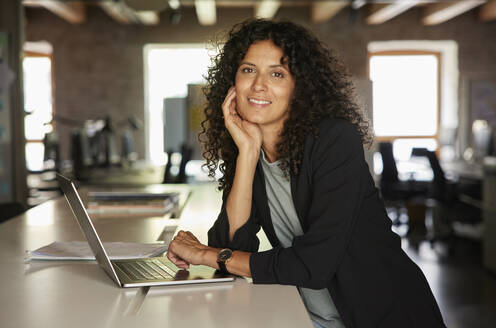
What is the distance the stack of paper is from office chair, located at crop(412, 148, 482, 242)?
399 centimetres

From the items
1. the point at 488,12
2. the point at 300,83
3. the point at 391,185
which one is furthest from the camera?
the point at 488,12

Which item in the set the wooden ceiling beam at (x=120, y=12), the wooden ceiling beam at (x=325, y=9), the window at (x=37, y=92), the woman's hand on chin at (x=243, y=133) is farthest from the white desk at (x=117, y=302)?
the window at (x=37, y=92)

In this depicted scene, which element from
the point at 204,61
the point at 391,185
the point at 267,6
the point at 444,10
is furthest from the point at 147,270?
the point at 444,10

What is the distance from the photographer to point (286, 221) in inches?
61.9

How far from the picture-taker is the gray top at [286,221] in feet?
4.75

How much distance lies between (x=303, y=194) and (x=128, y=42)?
351 inches

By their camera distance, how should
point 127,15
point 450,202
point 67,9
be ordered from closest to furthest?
point 450,202 → point 67,9 → point 127,15

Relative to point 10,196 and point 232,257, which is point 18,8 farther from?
point 232,257

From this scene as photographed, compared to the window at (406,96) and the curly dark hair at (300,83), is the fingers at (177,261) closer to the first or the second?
the curly dark hair at (300,83)

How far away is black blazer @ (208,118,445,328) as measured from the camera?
4.26ft

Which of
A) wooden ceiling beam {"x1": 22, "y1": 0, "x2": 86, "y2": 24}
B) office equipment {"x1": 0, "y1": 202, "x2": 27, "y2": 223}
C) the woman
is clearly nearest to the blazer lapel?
the woman

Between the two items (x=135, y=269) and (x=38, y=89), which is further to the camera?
(x=38, y=89)

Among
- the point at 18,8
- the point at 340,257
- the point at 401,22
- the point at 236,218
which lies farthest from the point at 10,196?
the point at 401,22

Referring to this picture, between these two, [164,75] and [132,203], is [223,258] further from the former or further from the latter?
[164,75]
